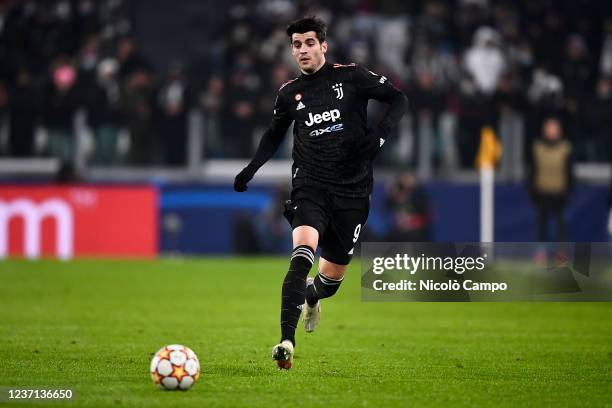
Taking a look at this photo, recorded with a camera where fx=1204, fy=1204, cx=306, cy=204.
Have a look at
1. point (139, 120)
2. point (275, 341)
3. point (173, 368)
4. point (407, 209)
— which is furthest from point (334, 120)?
point (139, 120)

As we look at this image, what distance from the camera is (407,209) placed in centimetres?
2148

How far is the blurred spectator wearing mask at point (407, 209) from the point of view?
21406mm

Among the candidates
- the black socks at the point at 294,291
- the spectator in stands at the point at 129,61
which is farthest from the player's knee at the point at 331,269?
the spectator in stands at the point at 129,61

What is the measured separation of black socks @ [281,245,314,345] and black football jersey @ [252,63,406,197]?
0.69 metres

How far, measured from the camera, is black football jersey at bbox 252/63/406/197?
897 cm

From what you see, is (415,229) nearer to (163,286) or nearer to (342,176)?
(163,286)

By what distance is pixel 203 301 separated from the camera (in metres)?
14.9

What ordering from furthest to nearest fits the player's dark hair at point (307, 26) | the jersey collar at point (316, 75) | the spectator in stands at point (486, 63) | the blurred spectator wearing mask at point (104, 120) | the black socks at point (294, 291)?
the spectator in stands at point (486, 63)
the blurred spectator wearing mask at point (104, 120)
the jersey collar at point (316, 75)
the player's dark hair at point (307, 26)
the black socks at point (294, 291)

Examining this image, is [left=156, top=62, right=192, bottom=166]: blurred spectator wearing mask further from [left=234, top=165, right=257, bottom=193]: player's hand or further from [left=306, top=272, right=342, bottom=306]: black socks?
[left=234, top=165, right=257, bottom=193]: player's hand

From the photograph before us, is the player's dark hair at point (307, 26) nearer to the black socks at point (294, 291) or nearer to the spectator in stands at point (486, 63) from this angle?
the black socks at point (294, 291)

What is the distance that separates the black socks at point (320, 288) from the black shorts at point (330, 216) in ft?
0.90

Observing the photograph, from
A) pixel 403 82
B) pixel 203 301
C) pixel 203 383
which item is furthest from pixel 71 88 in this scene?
pixel 203 383

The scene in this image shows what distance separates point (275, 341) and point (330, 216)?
6.92 ft

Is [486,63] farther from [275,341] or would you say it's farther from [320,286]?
[320,286]
